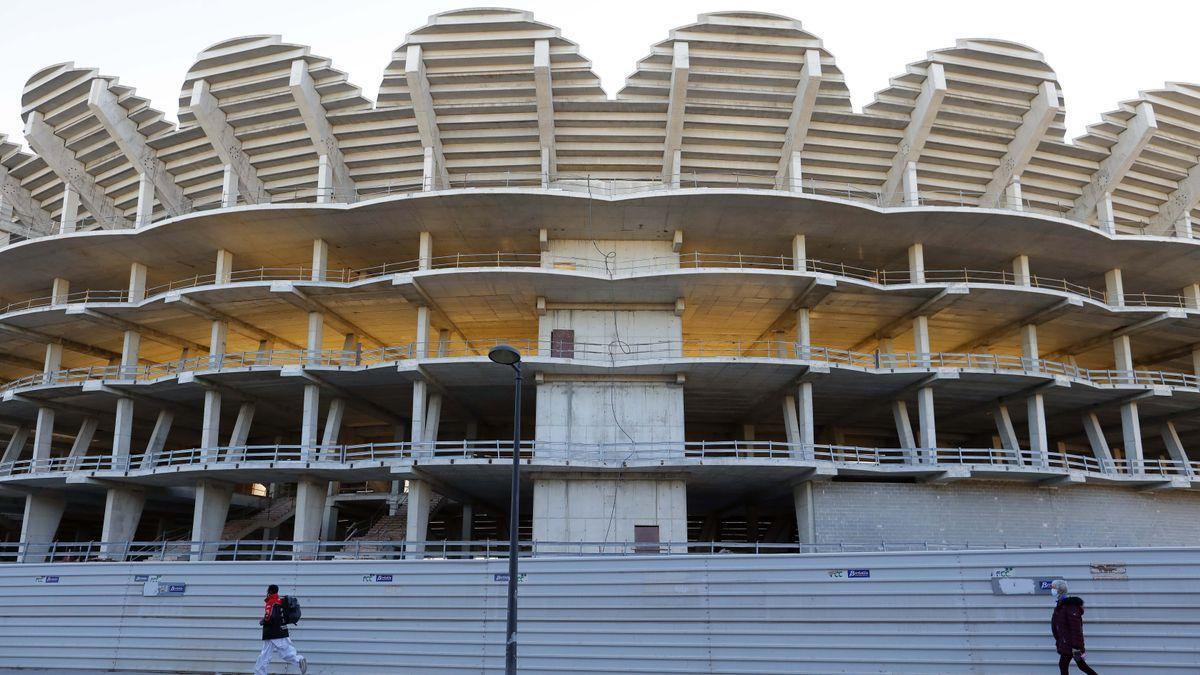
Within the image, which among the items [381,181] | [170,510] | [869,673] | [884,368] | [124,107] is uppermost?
[124,107]

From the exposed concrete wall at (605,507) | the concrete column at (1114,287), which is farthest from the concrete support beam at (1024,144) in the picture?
the exposed concrete wall at (605,507)

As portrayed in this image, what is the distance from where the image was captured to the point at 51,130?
3128 centimetres

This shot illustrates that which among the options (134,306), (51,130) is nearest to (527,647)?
(134,306)

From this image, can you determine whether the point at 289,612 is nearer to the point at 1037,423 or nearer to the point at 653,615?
the point at 653,615

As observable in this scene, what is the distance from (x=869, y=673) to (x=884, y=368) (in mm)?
14872

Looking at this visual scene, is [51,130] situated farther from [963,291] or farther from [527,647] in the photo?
[963,291]

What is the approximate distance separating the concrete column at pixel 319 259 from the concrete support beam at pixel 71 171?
10189 mm

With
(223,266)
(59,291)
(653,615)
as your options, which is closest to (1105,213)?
(653,615)

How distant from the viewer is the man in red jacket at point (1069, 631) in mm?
11500

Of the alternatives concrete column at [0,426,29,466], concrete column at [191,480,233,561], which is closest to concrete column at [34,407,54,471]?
concrete column at [0,426,29,466]

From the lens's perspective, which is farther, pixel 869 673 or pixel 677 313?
pixel 677 313

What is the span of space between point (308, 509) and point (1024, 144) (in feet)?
89.7

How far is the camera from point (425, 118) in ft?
90.4

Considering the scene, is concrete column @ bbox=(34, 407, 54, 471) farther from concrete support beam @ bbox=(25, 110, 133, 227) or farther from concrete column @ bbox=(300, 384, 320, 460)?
concrete column @ bbox=(300, 384, 320, 460)
